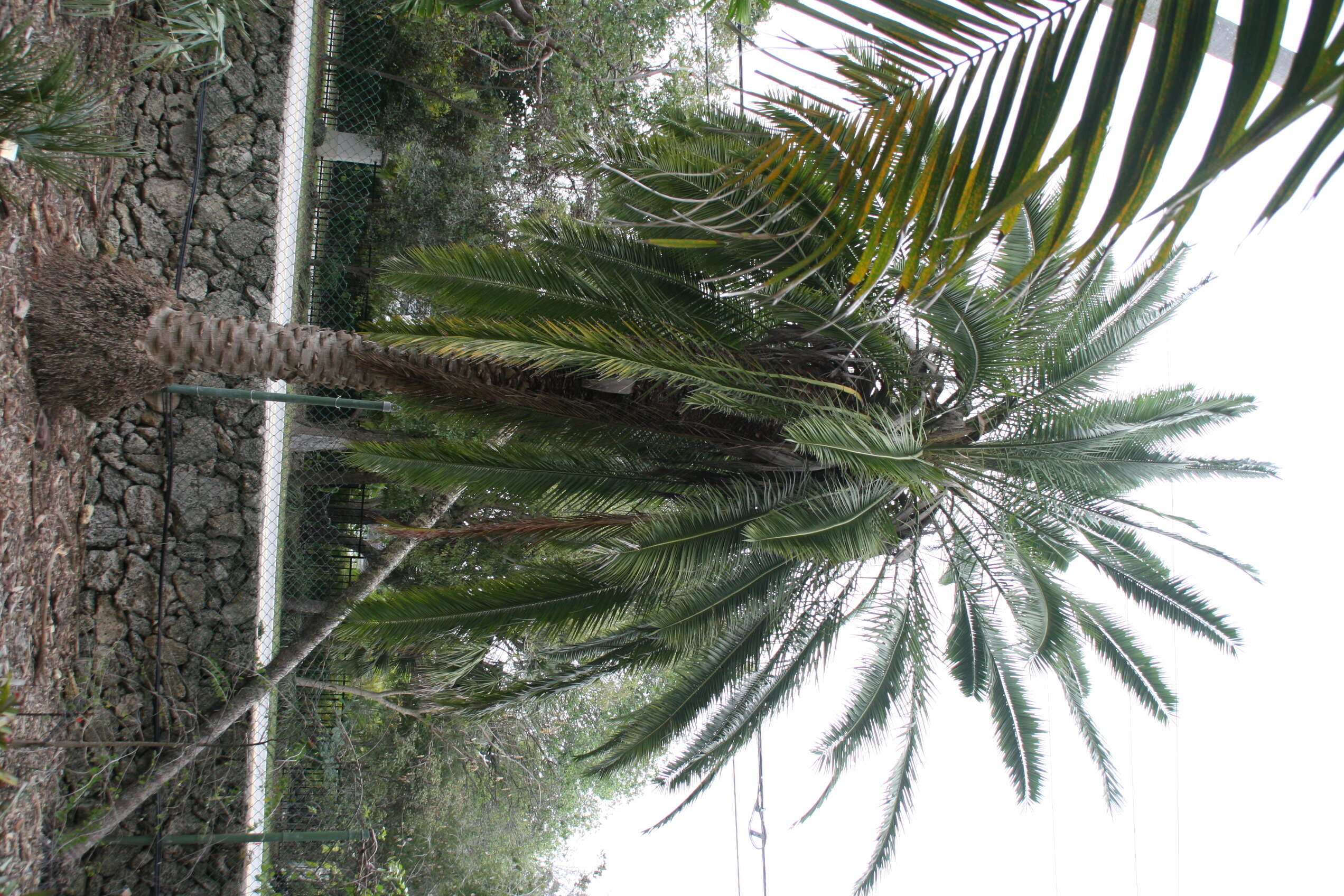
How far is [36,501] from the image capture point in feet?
17.4

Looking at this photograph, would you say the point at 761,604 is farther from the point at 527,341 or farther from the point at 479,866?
the point at 479,866

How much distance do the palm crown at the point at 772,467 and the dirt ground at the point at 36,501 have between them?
214 centimetres

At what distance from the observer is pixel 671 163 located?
408 cm

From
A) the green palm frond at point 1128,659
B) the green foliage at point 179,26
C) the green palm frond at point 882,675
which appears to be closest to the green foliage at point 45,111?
the green foliage at point 179,26

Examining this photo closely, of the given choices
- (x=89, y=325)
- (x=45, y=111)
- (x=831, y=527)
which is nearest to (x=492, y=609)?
(x=831, y=527)

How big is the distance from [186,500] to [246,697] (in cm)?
181

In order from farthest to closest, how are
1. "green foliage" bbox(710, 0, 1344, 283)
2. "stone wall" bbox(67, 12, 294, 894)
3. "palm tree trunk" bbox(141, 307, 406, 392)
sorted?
"stone wall" bbox(67, 12, 294, 894) → "palm tree trunk" bbox(141, 307, 406, 392) → "green foliage" bbox(710, 0, 1344, 283)

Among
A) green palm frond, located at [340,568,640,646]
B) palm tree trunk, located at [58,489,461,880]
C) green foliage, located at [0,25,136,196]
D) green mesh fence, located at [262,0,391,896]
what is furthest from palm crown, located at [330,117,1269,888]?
green mesh fence, located at [262,0,391,896]

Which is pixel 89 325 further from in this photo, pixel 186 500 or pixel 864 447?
pixel 864 447

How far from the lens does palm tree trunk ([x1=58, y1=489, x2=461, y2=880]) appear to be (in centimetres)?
588

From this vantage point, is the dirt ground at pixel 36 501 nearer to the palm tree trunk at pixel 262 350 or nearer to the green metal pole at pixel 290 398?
the palm tree trunk at pixel 262 350

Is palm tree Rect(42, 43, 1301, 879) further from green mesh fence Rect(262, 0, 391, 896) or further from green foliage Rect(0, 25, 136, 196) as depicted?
green mesh fence Rect(262, 0, 391, 896)

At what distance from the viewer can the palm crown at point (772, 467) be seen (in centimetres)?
420

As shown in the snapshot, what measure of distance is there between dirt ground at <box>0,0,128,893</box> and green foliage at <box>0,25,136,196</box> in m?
0.70
